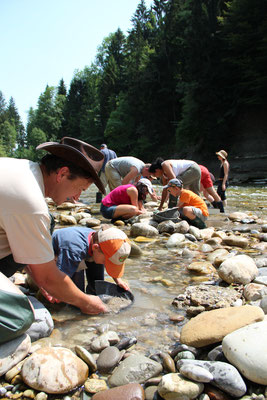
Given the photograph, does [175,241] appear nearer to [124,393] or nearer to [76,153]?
[76,153]

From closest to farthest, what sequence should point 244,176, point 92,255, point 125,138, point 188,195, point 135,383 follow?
point 135,383
point 92,255
point 188,195
point 244,176
point 125,138

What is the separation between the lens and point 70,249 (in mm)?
2541

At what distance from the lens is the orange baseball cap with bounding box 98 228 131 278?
2.50m

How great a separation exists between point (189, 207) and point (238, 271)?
115 inches

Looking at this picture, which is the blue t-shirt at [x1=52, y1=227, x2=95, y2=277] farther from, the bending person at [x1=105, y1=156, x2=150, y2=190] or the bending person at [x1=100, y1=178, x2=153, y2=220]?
the bending person at [x1=105, y1=156, x2=150, y2=190]

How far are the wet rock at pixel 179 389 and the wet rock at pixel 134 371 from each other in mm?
176

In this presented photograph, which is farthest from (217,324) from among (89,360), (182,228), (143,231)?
(182,228)

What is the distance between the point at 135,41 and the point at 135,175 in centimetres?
4270

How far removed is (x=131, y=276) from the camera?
11.2 ft

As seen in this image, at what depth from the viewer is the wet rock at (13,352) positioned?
65.2 inches

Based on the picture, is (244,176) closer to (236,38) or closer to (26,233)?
(236,38)

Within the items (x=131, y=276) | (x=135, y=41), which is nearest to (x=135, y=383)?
(x=131, y=276)

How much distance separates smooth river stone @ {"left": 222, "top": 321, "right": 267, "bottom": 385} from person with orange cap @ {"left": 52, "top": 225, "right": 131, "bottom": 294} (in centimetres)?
103

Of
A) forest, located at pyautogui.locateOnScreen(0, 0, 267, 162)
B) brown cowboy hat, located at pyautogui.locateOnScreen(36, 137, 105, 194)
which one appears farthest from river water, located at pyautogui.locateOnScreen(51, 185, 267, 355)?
forest, located at pyautogui.locateOnScreen(0, 0, 267, 162)
